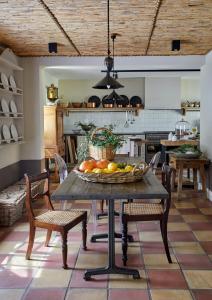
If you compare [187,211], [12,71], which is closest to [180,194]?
[187,211]

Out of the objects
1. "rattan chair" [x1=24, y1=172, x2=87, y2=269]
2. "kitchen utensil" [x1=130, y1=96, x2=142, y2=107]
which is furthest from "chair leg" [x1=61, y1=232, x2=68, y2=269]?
"kitchen utensil" [x1=130, y1=96, x2=142, y2=107]

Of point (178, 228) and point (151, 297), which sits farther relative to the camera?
point (178, 228)

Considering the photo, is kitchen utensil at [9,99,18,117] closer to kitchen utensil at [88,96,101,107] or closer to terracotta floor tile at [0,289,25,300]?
terracotta floor tile at [0,289,25,300]

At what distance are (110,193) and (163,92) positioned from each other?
24.8ft

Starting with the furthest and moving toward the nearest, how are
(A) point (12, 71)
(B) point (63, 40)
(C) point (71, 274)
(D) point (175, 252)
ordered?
(A) point (12, 71) → (B) point (63, 40) → (D) point (175, 252) → (C) point (71, 274)

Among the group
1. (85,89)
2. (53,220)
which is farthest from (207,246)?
(85,89)

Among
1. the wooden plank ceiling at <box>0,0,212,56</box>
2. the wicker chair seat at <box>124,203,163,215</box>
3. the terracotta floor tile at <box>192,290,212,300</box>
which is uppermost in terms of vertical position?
the wooden plank ceiling at <box>0,0,212,56</box>

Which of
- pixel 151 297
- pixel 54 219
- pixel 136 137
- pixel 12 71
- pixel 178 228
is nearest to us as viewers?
pixel 151 297

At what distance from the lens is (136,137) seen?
9.52 metres

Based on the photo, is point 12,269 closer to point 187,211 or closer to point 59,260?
point 59,260

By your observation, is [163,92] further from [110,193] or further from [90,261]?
[110,193]

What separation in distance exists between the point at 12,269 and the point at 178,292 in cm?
141

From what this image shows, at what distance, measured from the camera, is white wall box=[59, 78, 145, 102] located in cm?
1004

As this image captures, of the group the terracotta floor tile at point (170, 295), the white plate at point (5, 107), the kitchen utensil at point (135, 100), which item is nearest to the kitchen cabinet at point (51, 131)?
the white plate at point (5, 107)
